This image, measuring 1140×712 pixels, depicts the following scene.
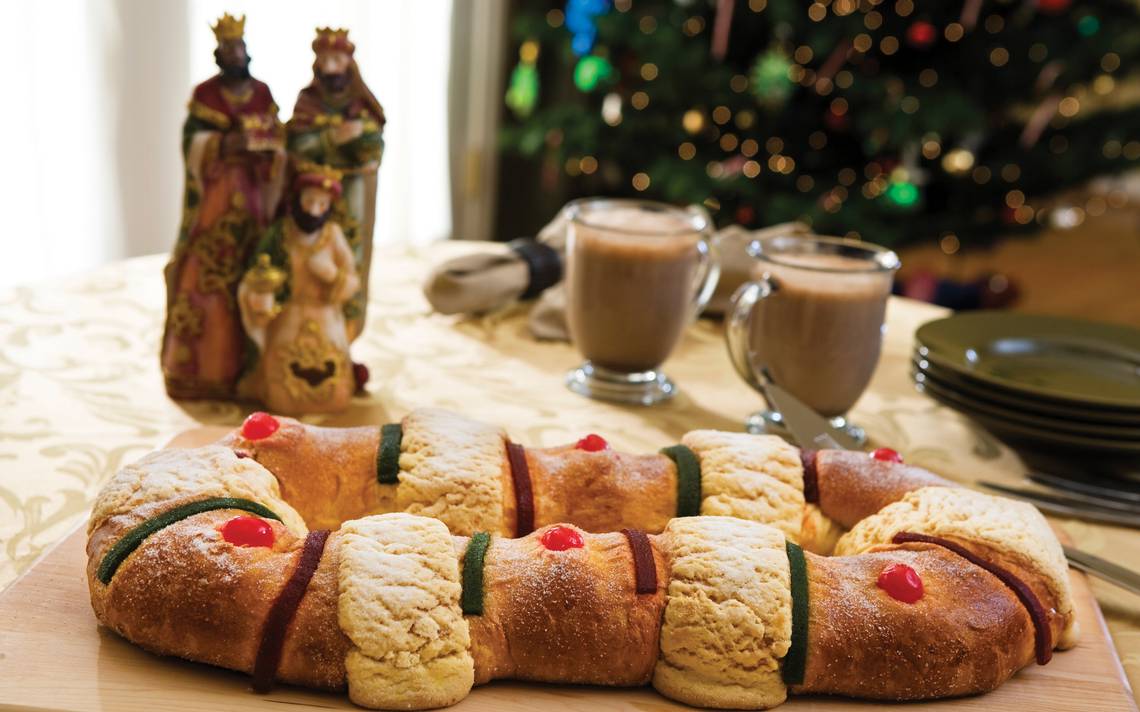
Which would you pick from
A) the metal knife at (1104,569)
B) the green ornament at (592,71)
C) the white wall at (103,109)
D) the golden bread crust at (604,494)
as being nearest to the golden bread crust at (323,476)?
the golden bread crust at (604,494)

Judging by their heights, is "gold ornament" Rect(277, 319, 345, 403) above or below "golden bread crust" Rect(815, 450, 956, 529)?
below

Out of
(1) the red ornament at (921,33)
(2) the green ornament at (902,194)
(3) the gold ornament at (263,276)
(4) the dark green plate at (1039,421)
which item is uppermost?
(1) the red ornament at (921,33)

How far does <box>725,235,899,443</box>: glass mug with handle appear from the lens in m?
1.19

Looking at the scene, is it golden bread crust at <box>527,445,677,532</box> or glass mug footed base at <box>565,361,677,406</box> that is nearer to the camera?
golden bread crust at <box>527,445,677,532</box>

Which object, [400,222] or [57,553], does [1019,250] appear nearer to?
[400,222]

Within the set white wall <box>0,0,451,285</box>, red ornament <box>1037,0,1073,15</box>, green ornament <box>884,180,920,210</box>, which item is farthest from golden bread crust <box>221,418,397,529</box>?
red ornament <box>1037,0,1073,15</box>

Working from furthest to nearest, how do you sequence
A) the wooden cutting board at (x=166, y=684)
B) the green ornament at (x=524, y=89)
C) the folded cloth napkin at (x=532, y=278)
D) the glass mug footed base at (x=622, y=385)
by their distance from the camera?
the green ornament at (x=524, y=89), the folded cloth napkin at (x=532, y=278), the glass mug footed base at (x=622, y=385), the wooden cutting board at (x=166, y=684)

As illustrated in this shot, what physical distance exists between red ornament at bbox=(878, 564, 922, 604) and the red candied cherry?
48cm

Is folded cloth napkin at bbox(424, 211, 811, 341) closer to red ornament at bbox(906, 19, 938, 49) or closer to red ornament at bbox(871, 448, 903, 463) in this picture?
red ornament at bbox(871, 448, 903, 463)

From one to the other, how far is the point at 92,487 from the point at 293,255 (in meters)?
0.31

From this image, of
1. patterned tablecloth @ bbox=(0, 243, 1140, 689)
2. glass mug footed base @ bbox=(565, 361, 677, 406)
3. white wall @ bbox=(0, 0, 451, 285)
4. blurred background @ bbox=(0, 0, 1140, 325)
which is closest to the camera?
patterned tablecloth @ bbox=(0, 243, 1140, 689)

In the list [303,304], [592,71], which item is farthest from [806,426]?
[592,71]

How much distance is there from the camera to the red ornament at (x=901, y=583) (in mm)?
715

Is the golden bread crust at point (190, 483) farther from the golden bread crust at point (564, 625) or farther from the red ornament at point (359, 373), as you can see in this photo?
the red ornament at point (359, 373)
